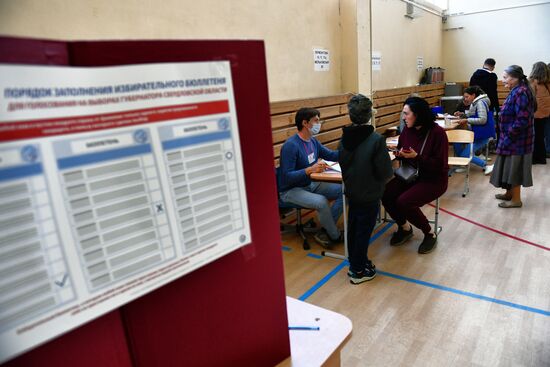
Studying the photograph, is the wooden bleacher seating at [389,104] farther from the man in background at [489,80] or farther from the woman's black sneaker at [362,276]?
the woman's black sneaker at [362,276]

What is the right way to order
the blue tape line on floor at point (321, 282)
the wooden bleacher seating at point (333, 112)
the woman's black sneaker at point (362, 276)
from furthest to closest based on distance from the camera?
the wooden bleacher seating at point (333, 112) < the woman's black sneaker at point (362, 276) < the blue tape line on floor at point (321, 282)

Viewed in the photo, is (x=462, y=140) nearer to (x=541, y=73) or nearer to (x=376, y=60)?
(x=541, y=73)

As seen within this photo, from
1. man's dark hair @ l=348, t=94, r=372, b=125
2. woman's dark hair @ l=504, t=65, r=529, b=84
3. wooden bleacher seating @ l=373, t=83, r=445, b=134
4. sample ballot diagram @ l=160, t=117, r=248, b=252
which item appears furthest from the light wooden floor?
wooden bleacher seating @ l=373, t=83, r=445, b=134

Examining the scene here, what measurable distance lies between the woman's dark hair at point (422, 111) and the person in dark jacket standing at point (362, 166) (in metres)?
0.70

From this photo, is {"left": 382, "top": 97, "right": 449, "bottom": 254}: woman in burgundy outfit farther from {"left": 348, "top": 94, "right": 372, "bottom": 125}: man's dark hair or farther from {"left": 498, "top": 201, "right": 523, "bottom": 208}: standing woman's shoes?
{"left": 498, "top": 201, "right": 523, "bottom": 208}: standing woman's shoes

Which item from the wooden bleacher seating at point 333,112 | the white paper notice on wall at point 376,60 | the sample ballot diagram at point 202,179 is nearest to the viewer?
the sample ballot diagram at point 202,179

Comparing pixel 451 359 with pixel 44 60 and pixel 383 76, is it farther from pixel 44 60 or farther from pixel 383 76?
pixel 383 76

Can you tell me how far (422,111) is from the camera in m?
3.23

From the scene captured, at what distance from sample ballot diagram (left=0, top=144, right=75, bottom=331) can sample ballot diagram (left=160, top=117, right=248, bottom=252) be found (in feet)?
0.73

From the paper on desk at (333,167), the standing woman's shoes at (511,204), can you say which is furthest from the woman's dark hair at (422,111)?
the standing woman's shoes at (511,204)

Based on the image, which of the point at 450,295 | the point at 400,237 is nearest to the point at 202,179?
the point at 450,295

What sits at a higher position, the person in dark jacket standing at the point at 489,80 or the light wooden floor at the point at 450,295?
the person in dark jacket standing at the point at 489,80

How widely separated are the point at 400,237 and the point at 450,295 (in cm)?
101

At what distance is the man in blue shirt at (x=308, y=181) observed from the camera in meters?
3.52
